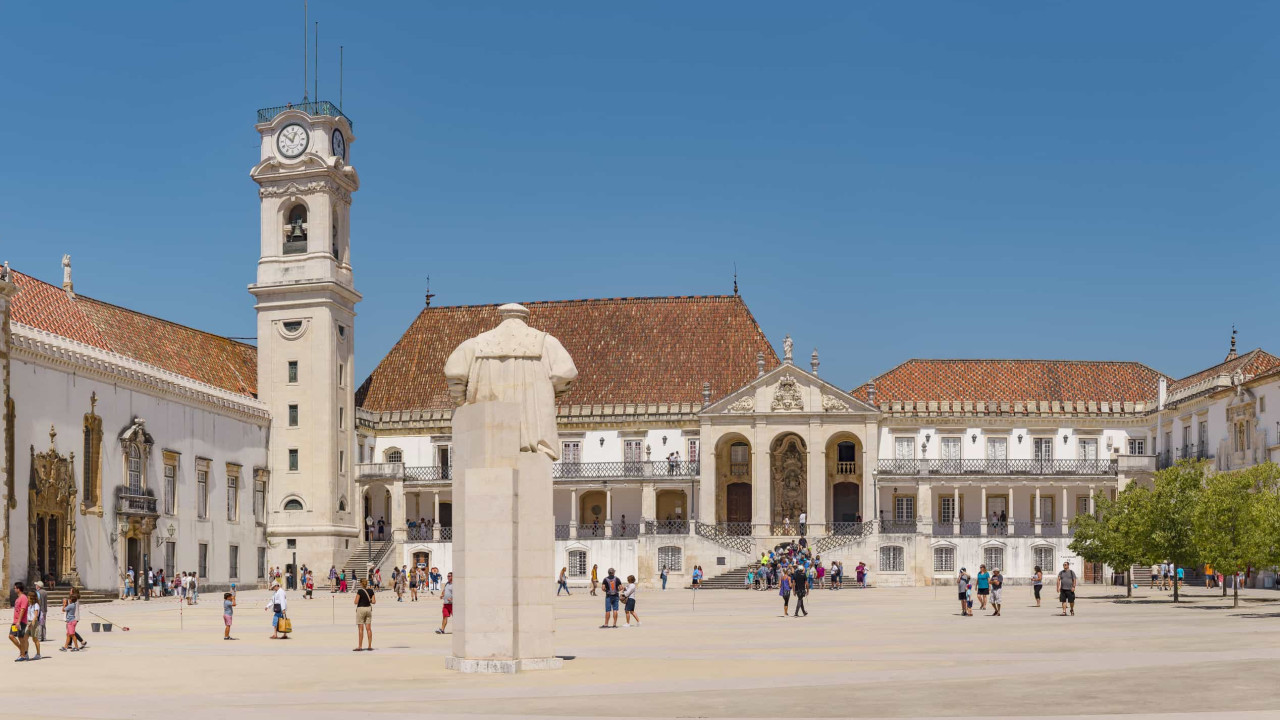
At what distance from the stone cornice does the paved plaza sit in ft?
48.4

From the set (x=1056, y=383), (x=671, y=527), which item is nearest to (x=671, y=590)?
(x=671, y=527)

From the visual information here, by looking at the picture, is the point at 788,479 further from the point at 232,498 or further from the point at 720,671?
the point at 720,671

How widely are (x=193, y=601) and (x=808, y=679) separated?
3443 cm

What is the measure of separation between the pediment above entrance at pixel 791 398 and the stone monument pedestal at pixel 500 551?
4647 cm

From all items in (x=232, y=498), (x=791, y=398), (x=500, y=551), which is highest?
(x=791, y=398)

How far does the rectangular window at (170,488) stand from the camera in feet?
188

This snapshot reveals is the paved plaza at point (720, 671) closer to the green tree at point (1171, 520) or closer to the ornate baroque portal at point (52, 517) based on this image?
the green tree at point (1171, 520)

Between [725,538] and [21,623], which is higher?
[21,623]

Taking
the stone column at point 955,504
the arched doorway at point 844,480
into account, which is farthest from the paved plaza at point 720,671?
the arched doorway at point 844,480

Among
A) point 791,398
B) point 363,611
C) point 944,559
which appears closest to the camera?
point 363,611

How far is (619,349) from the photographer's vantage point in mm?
75250

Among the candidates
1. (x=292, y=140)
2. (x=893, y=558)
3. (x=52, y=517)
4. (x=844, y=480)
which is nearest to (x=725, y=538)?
(x=893, y=558)

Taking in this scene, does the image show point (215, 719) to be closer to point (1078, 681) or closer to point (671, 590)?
point (1078, 681)

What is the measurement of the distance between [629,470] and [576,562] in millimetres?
6202
